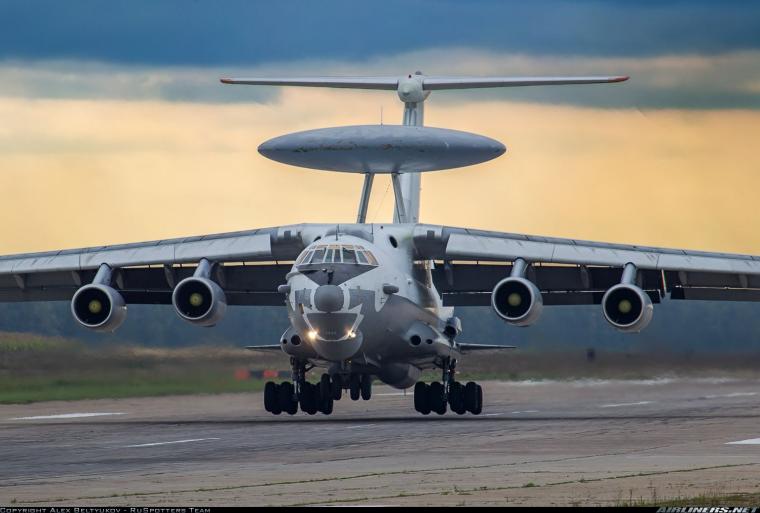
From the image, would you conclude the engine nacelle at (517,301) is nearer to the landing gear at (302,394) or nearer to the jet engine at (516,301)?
the jet engine at (516,301)

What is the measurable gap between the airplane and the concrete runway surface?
1.17 meters

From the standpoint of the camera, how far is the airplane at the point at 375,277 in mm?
25250

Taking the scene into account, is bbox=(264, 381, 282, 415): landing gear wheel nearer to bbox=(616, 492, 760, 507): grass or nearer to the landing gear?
the landing gear

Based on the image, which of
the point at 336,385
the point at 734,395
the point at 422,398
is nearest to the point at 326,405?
the point at 336,385

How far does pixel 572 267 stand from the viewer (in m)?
28.9

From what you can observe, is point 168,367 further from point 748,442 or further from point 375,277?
point 748,442

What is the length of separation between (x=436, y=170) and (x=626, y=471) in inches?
546

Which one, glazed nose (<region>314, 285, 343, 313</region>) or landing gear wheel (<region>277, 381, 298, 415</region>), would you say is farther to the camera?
landing gear wheel (<region>277, 381, 298, 415</region>)

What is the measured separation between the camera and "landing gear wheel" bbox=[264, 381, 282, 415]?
91.3 feet

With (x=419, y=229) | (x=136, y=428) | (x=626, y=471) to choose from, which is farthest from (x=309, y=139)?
(x=626, y=471)

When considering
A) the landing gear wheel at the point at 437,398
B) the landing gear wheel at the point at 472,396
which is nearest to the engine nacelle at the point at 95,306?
the landing gear wheel at the point at 437,398

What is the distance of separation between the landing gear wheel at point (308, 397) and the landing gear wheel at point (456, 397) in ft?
8.53

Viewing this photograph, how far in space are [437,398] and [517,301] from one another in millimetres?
3122

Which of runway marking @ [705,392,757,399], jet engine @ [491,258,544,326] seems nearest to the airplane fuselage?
jet engine @ [491,258,544,326]
